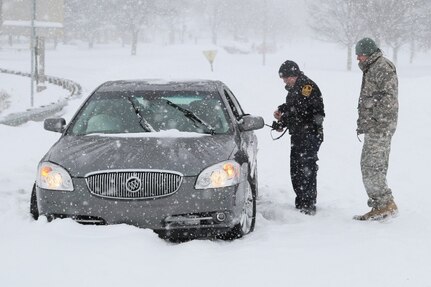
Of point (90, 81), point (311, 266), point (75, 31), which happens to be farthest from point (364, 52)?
point (75, 31)

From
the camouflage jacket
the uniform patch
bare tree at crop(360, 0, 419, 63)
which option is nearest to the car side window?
the uniform patch

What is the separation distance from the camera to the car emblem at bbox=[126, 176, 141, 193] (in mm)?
4523

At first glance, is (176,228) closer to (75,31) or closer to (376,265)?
(376,265)

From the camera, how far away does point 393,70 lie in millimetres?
5961

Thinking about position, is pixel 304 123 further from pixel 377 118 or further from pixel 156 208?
pixel 156 208

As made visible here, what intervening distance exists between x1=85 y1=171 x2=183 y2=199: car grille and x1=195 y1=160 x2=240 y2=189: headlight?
189 millimetres

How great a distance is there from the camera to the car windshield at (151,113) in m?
5.61

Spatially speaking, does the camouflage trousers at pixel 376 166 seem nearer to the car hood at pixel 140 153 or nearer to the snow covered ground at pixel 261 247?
the snow covered ground at pixel 261 247

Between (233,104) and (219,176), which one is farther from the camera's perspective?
(233,104)

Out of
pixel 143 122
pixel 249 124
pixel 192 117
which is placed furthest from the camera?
pixel 249 124

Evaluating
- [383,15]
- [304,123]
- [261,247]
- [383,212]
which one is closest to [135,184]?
[261,247]

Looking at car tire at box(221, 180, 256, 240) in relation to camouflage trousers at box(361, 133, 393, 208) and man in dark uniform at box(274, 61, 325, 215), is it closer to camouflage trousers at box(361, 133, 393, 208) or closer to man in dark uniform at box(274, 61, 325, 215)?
man in dark uniform at box(274, 61, 325, 215)

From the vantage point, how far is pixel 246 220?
520cm

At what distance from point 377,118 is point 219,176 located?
7.22ft
